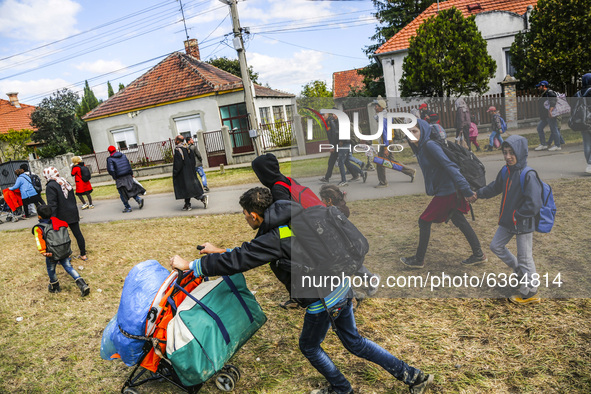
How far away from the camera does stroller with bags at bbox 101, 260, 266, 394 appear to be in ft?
8.70

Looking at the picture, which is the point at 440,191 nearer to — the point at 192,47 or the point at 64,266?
the point at 64,266

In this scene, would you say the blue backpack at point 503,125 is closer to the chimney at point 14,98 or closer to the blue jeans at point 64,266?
the blue jeans at point 64,266

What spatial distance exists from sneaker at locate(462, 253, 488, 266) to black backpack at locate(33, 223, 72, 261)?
4966mm

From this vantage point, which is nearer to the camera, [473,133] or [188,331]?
[188,331]

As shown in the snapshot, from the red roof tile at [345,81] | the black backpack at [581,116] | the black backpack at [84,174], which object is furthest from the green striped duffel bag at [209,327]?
the red roof tile at [345,81]

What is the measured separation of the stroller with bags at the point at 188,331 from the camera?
265 centimetres

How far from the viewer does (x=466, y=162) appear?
3447 millimetres

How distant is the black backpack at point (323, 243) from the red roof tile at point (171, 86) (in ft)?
63.4

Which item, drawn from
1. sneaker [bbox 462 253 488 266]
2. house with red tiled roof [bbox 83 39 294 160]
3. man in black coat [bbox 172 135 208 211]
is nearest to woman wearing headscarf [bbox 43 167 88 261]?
man in black coat [bbox 172 135 208 211]

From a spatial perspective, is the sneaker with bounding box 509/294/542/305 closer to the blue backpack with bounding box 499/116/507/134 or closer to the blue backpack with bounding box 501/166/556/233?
the blue backpack with bounding box 501/166/556/233

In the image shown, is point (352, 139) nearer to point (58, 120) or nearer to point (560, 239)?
point (560, 239)

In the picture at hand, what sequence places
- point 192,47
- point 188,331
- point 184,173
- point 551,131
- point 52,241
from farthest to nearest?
point 192,47
point 184,173
point 52,241
point 551,131
point 188,331

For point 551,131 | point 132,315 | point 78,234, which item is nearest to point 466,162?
point 551,131

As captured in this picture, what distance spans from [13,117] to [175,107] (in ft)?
81.2
